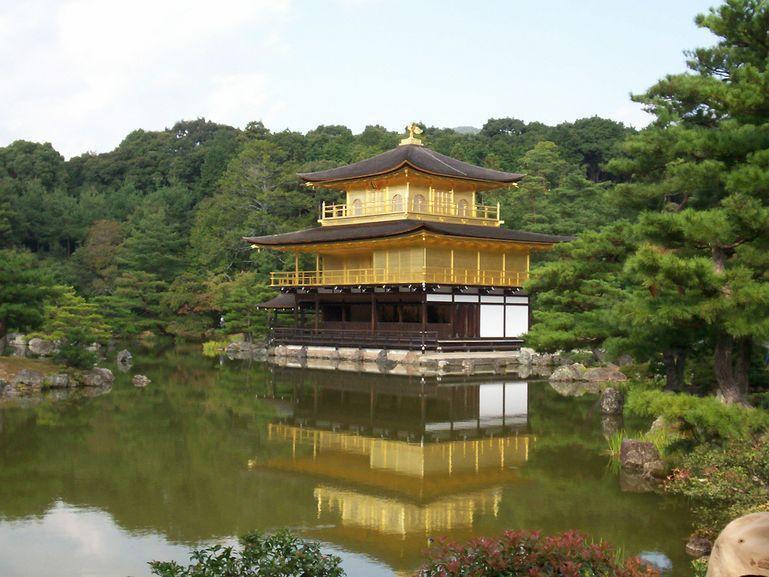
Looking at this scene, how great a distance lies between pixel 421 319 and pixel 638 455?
2221 centimetres

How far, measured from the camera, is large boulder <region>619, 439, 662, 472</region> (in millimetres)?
11977

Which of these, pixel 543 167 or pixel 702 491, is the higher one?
pixel 543 167

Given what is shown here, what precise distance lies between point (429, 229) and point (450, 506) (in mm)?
21809

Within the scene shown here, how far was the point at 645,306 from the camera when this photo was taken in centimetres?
1105

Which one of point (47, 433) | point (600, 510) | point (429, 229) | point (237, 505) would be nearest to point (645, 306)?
point (600, 510)

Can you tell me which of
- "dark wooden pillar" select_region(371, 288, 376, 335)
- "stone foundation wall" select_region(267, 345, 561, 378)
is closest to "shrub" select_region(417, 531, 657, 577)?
"stone foundation wall" select_region(267, 345, 561, 378)

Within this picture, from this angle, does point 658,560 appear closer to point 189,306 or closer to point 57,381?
point 57,381

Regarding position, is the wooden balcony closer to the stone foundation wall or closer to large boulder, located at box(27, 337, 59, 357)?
the stone foundation wall

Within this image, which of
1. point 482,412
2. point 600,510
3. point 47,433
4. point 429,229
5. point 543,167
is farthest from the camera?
point 543,167

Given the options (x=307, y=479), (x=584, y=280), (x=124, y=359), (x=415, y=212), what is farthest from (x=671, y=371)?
(x=124, y=359)

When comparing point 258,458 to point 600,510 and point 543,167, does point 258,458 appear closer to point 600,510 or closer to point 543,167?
point 600,510

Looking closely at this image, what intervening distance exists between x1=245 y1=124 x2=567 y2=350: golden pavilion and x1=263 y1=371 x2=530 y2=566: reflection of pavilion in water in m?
9.43

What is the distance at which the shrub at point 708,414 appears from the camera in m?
10.2

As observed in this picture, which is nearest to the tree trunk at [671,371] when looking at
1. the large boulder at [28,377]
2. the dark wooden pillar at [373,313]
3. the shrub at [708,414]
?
the shrub at [708,414]
